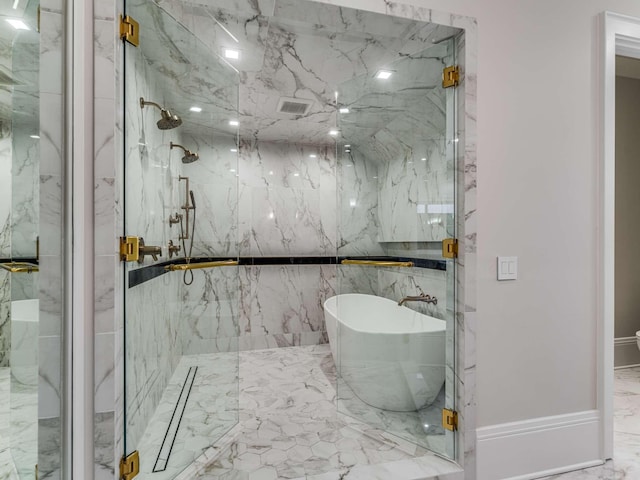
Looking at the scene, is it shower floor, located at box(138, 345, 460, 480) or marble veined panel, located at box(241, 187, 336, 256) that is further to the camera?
marble veined panel, located at box(241, 187, 336, 256)

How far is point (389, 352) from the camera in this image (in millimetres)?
2266

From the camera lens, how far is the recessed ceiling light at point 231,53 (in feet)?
7.30

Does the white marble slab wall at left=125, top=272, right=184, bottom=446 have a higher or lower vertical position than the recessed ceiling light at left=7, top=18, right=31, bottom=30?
lower

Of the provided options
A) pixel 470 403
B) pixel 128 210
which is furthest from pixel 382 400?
pixel 128 210

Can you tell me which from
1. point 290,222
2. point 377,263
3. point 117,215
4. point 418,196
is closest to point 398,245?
point 377,263

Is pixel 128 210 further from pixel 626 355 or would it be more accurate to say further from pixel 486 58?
pixel 626 355

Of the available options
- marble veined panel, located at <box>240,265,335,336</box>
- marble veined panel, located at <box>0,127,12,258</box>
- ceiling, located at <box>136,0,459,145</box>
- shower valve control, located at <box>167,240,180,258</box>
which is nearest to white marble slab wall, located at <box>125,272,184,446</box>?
shower valve control, located at <box>167,240,180,258</box>

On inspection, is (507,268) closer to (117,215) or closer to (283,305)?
(117,215)

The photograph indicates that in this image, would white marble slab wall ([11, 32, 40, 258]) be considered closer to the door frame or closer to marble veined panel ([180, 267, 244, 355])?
marble veined panel ([180, 267, 244, 355])

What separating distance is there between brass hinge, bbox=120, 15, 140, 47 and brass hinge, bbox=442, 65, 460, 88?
4.74ft

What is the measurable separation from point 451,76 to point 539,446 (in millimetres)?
1953

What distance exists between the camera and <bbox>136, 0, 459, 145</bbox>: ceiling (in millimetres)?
1641

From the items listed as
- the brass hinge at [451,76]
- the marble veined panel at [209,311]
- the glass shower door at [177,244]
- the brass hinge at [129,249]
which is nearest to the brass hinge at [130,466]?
the glass shower door at [177,244]

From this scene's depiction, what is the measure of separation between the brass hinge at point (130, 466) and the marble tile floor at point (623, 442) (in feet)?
6.41
